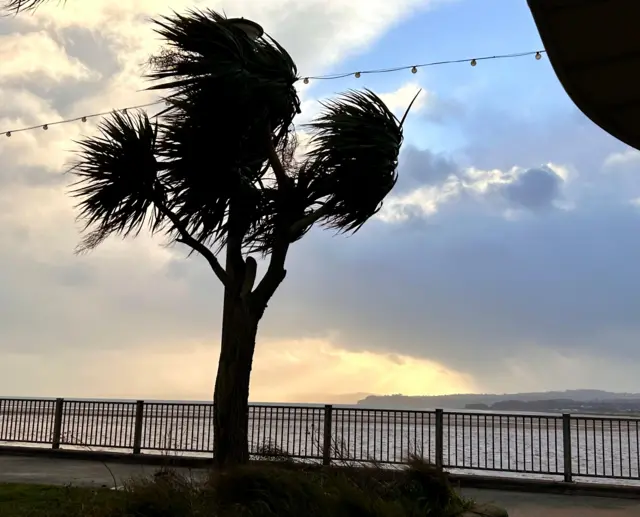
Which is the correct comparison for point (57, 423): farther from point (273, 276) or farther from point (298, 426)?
point (273, 276)

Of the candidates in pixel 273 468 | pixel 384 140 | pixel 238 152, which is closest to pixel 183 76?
pixel 238 152

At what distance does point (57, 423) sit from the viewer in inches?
492

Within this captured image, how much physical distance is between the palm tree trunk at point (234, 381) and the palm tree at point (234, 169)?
11 millimetres

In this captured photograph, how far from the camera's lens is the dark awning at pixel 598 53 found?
7.78 ft

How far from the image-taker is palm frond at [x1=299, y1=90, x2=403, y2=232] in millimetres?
7449

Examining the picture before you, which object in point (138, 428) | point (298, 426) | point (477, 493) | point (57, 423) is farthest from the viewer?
point (57, 423)

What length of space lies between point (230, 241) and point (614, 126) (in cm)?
515

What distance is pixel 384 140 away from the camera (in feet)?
25.0

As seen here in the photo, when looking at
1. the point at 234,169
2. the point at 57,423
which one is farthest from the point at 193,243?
the point at 57,423

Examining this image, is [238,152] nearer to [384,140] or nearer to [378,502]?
[384,140]

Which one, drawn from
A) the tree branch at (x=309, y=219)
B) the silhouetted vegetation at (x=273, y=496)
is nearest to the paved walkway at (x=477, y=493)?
the silhouetted vegetation at (x=273, y=496)

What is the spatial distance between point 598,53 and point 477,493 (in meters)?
7.04

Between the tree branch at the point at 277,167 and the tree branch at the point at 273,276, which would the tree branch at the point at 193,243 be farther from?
the tree branch at the point at 277,167

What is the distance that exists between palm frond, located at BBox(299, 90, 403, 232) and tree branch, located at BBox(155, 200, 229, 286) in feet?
4.30
